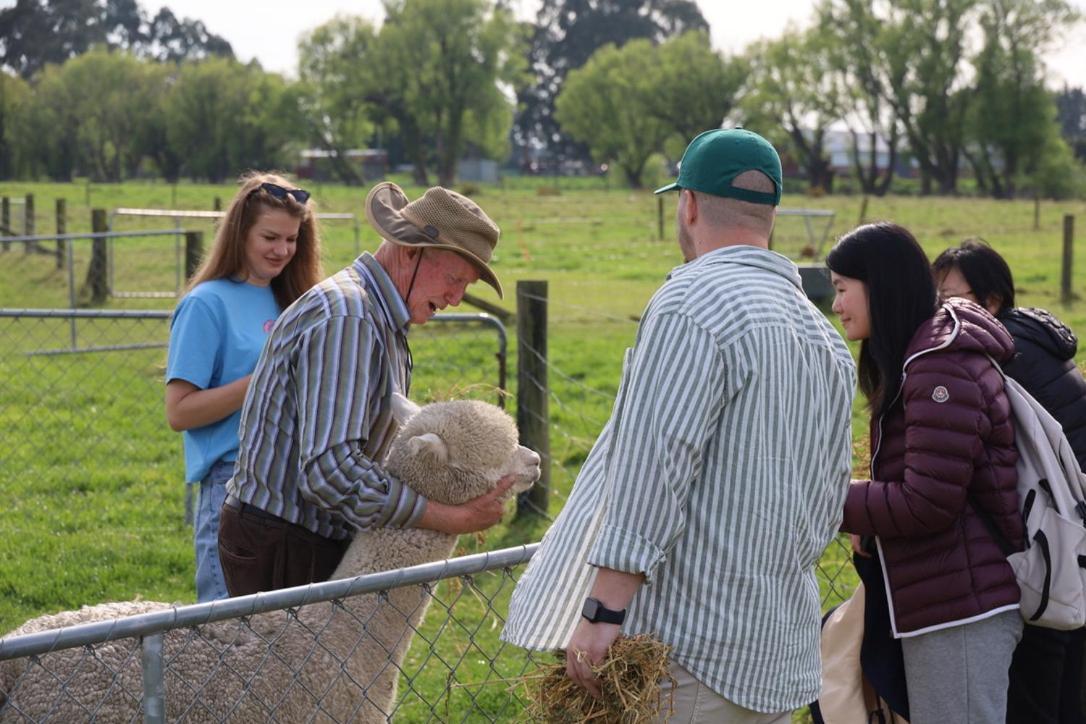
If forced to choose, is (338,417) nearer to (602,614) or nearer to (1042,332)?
(602,614)

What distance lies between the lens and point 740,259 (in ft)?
7.55

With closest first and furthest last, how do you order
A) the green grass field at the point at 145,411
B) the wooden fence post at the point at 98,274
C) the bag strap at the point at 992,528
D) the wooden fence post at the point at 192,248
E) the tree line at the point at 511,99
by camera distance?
1. the bag strap at the point at 992,528
2. the green grass field at the point at 145,411
3. the wooden fence post at the point at 192,248
4. the wooden fence post at the point at 98,274
5. the tree line at the point at 511,99

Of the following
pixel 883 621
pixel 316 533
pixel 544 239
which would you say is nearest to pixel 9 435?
pixel 316 533

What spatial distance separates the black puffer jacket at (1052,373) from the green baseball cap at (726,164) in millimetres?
1320

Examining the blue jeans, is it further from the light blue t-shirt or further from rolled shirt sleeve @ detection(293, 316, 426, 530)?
rolled shirt sleeve @ detection(293, 316, 426, 530)

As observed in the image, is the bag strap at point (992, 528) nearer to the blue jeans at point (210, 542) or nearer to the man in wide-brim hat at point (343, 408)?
the man in wide-brim hat at point (343, 408)

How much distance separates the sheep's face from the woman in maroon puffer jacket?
2.78ft

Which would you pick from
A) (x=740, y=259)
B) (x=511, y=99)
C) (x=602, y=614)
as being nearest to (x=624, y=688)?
(x=602, y=614)

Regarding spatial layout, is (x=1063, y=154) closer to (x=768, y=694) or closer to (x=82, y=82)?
(x=82, y=82)

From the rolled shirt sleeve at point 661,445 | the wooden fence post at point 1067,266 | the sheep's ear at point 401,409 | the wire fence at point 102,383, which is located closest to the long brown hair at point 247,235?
the sheep's ear at point 401,409

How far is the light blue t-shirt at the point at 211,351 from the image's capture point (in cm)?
371

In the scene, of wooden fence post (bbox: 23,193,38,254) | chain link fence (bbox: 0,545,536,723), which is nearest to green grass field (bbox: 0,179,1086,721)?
chain link fence (bbox: 0,545,536,723)

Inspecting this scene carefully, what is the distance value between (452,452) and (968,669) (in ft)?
4.27

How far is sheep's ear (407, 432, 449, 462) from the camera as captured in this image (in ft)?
9.70
